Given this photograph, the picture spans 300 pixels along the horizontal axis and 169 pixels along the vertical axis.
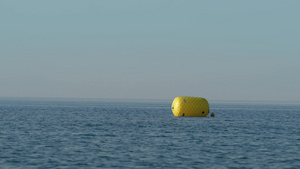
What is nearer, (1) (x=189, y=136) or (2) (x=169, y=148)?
(2) (x=169, y=148)

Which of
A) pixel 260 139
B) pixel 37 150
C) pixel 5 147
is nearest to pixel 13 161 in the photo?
pixel 37 150

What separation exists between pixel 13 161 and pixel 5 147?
7.17 metres

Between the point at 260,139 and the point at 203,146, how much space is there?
9192 mm

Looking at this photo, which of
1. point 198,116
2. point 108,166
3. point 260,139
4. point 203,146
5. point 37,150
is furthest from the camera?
point 198,116

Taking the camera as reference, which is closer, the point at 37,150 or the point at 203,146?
the point at 37,150

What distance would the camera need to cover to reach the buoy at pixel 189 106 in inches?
2938

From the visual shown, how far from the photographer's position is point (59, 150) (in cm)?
3288

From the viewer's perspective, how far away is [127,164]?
27000 mm

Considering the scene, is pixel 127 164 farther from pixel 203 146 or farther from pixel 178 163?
pixel 203 146

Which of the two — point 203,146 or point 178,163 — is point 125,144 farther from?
point 178,163

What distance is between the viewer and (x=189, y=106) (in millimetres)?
74688

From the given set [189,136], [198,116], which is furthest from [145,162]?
[198,116]

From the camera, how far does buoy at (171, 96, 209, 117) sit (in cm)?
7462

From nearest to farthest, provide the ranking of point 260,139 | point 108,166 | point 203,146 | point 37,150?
point 108,166 < point 37,150 < point 203,146 < point 260,139
